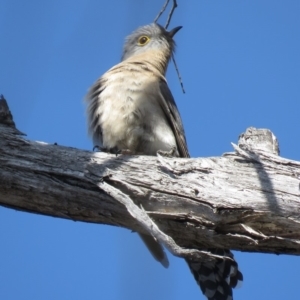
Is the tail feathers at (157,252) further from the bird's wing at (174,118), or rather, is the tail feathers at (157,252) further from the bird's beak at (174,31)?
the bird's beak at (174,31)

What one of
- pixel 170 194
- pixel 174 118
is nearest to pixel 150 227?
pixel 170 194

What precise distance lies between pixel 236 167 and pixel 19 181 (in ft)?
4.50

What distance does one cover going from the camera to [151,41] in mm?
7637

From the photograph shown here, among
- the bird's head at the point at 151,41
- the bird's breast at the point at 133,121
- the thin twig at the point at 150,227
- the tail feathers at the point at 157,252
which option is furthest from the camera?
the bird's head at the point at 151,41

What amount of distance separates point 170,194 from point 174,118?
2116 mm

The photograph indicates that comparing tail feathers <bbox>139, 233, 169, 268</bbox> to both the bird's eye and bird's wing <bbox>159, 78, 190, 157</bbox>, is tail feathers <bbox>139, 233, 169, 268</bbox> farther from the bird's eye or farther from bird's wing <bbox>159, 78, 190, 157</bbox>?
the bird's eye

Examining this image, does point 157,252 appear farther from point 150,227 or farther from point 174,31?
point 174,31

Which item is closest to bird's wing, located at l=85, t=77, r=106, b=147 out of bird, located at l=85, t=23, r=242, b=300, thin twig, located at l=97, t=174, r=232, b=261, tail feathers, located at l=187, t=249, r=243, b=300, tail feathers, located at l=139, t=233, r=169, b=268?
bird, located at l=85, t=23, r=242, b=300

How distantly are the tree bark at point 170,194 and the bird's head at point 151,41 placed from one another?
3624 mm

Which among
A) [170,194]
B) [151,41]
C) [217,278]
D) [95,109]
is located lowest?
[217,278]

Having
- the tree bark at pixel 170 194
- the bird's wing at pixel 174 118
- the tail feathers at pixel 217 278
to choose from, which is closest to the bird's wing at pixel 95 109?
the bird's wing at pixel 174 118

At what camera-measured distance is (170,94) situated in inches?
238

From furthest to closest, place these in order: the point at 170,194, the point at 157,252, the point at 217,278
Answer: the point at 217,278 < the point at 157,252 < the point at 170,194

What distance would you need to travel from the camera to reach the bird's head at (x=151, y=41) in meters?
7.52
